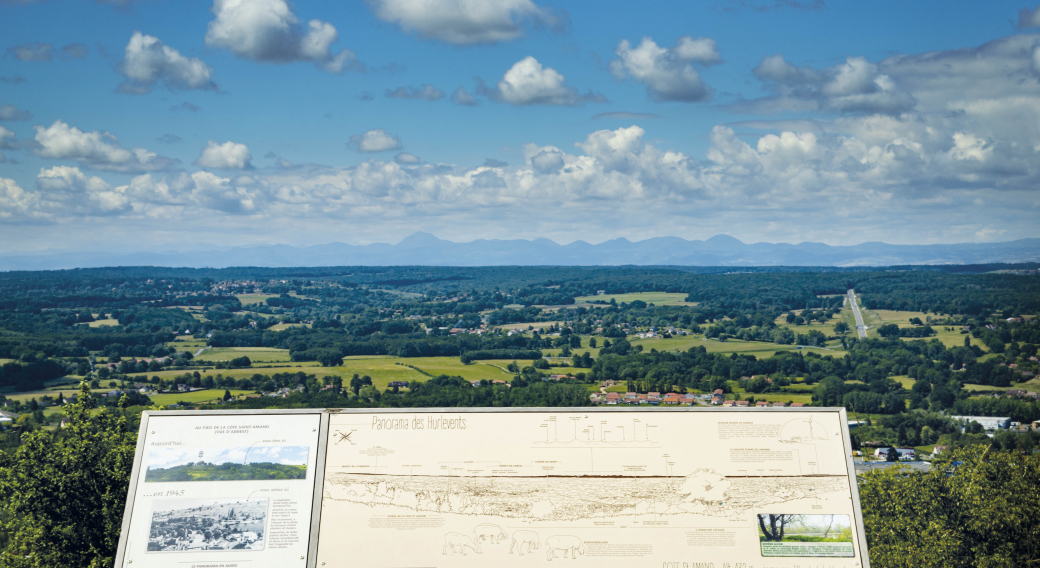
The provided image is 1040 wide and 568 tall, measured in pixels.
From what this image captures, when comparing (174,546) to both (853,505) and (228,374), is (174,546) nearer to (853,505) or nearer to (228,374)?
(853,505)

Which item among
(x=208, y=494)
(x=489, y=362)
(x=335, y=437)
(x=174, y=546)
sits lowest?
(x=489, y=362)

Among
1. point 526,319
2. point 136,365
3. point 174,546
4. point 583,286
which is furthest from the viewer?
point 583,286

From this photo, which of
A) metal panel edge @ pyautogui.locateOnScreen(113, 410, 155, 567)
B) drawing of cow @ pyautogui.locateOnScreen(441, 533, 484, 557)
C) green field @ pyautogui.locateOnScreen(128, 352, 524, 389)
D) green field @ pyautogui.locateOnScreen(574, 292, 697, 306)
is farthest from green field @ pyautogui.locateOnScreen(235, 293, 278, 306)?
drawing of cow @ pyautogui.locateOnScreen(441, 533, 484, 557)

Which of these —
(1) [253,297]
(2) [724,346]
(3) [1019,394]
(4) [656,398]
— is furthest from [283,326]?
(3) [1019,394]

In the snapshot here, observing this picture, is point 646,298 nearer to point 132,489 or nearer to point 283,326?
point 283,326

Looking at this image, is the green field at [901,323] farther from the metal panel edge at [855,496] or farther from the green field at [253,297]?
the green field at [253,297]

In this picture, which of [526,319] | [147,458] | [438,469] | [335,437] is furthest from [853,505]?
[526,319]
